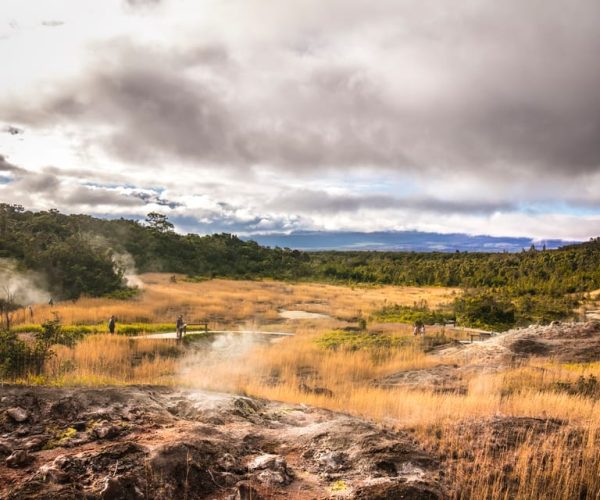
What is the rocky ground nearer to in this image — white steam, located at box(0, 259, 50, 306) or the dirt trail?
the dirt trail

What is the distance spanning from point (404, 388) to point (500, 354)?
21.6 feet

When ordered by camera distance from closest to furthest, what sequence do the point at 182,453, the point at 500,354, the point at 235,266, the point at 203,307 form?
the point at 182,453
the point at 500,354
the point at 203,307
the point at 235,266

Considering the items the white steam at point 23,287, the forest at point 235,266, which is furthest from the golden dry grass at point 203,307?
the forest at point 235,266

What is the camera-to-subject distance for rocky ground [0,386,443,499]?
5.41 metres

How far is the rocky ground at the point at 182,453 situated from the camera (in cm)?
541

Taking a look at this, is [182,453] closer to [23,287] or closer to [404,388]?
[404,388]

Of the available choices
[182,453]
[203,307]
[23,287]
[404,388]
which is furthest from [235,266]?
[182,453]

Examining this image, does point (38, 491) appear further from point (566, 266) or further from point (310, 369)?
point (566, 266)

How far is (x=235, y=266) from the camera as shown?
7012cm

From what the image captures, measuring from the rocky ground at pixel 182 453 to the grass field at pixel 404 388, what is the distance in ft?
3.15

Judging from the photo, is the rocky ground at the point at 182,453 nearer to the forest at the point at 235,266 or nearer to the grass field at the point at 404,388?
the grass field at the point at 404,388

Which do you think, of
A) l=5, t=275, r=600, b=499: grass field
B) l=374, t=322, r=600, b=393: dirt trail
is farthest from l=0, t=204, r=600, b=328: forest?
l=374, t=322, r=600, b=393: dirt trail

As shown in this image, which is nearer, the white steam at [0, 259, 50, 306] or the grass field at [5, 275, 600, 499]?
the grass field at [5, 275, 600, 499]

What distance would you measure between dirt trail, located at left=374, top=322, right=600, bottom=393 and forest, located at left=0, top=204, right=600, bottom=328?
924cm
